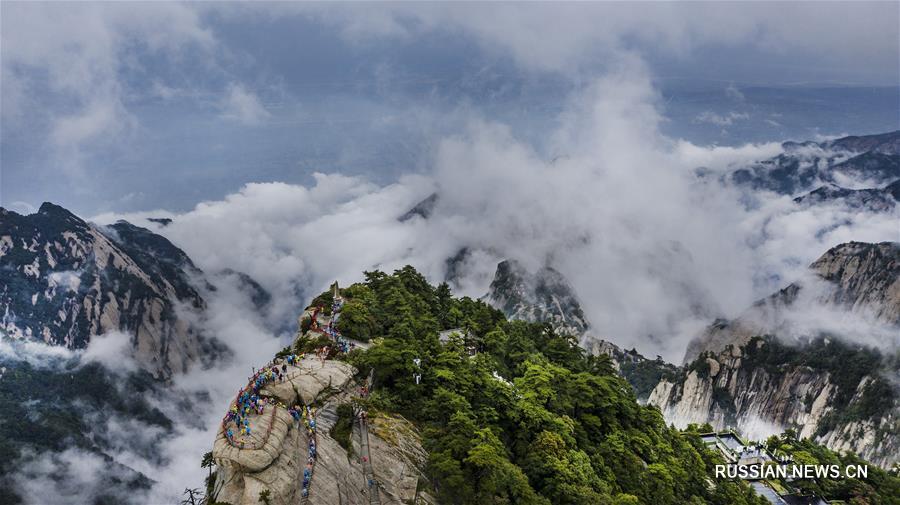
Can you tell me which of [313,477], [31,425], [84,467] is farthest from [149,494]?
[313,477]

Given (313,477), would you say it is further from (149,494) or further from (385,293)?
(149,494)

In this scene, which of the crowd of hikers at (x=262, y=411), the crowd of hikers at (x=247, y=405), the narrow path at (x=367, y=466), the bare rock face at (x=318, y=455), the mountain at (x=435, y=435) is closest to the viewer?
the bare rock face at (x=318, y=455)

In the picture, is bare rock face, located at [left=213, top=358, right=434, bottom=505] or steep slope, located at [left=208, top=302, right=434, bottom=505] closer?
bare rock face, located at [left=213, top=358, right=434, bottom=505]

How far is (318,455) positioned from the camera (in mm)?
39188

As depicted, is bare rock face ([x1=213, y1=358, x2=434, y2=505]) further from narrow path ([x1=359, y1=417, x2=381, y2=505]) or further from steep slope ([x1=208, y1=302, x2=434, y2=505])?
narrow path ([x1=359, y1=417, x2=381, y2=505])

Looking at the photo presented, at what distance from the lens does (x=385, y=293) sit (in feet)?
289

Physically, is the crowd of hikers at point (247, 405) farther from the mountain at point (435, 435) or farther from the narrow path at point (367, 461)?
the narrow path at point (367, 461)

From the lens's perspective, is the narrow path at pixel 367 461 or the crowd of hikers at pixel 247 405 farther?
the narrow path at pixel 367 461

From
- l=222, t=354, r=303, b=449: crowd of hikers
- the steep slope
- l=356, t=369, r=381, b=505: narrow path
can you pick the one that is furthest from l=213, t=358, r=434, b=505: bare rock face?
l=222, t=354, r=303, b=449: crowd of hikers

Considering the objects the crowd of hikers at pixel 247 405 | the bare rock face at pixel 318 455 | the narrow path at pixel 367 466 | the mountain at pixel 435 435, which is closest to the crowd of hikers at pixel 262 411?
the crowd of hikers at pixel 247 405

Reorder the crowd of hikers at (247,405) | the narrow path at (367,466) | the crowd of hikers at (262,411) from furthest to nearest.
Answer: the narrow path at (367,466), the crowd of hikers at (262,411), the crowd of hikers at (247,405)

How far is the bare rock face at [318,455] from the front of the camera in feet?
112

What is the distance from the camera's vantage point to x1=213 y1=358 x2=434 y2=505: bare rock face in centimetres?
3409

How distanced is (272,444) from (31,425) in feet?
667
